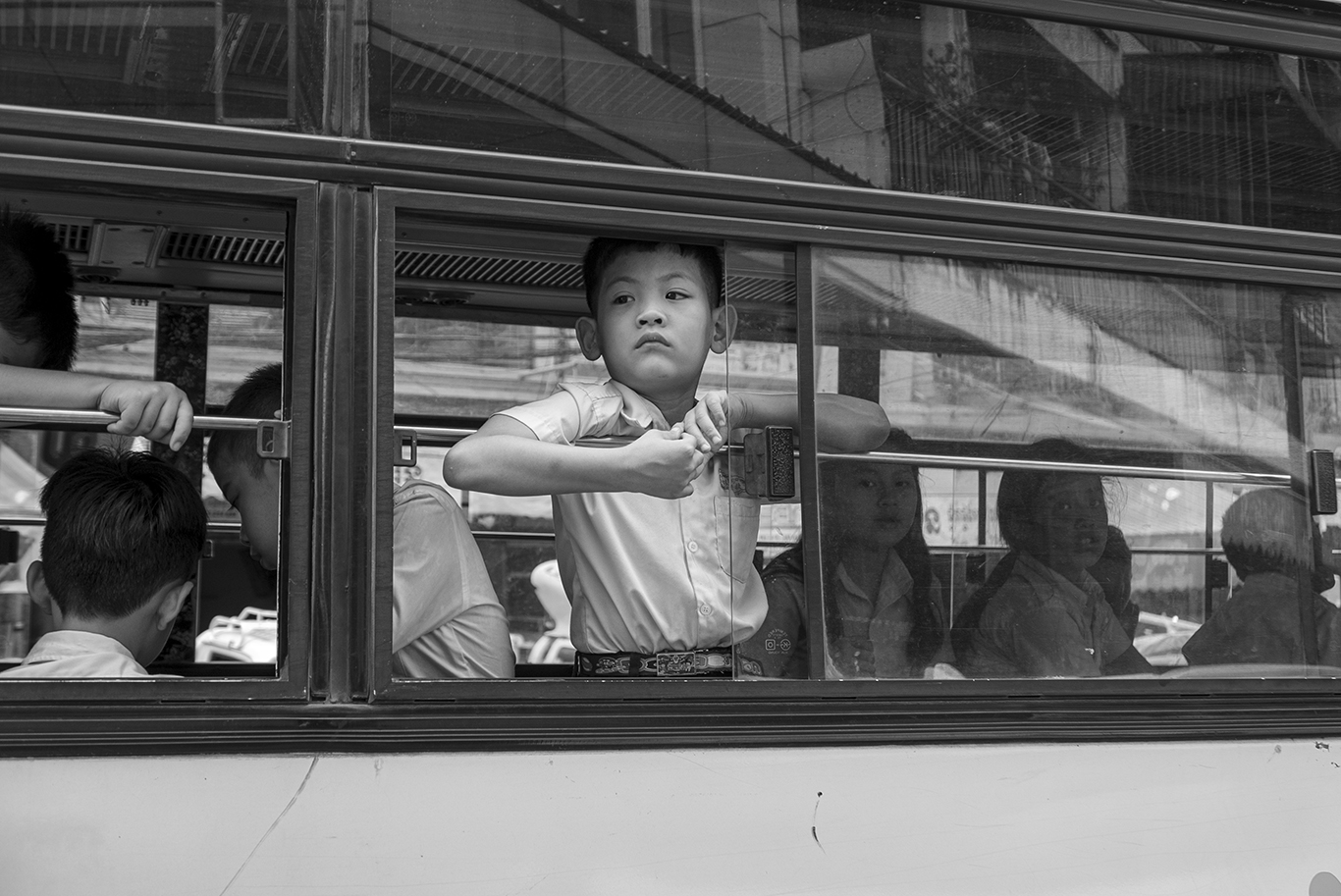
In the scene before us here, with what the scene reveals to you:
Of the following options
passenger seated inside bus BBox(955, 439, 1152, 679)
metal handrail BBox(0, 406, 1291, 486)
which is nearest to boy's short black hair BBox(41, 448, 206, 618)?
metal handrail BBox(0, 406, 1291, 486)

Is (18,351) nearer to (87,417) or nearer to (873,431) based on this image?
(87,417)

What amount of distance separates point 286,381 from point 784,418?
785 millimetres

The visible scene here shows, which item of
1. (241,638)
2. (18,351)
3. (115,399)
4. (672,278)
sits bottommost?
(241,638)

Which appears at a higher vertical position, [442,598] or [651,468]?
[651,468]

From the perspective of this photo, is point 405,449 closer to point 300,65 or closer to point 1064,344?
point 300,65

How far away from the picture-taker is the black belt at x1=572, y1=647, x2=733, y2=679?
211cm

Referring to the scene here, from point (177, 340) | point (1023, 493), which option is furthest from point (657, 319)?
point (177, 340)

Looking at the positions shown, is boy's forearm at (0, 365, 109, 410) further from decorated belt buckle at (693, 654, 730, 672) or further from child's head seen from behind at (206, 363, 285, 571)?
decorated belt buckle at (693, 654, 730, 672)

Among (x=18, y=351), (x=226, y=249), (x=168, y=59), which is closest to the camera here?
(x=168, y=59)

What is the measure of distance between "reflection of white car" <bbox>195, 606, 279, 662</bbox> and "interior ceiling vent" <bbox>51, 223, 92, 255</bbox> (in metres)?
1.29

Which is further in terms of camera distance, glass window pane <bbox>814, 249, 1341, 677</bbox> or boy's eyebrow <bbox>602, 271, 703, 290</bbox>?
boy's eyebrow <bbox>602, 271, 703, 290</bbox>

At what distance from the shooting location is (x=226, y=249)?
2922 mm

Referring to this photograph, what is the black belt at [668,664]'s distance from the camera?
2107 mm

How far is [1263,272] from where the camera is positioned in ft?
7.27
